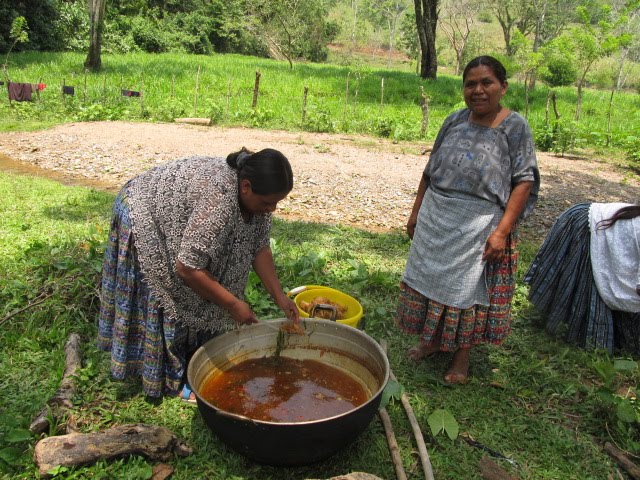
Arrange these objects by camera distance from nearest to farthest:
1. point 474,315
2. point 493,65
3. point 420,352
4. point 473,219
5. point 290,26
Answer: point 493,65
point 473,219
point 474,315
point 420,352
point 290,26

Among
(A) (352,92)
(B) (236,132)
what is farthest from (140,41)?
(B) (236,132)

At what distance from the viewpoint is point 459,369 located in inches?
115

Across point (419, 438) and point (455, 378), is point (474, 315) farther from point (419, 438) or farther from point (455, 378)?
point (419, 438)

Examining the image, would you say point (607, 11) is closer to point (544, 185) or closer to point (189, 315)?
point (544, 185)

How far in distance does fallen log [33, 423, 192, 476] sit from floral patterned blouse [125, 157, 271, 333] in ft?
1.63

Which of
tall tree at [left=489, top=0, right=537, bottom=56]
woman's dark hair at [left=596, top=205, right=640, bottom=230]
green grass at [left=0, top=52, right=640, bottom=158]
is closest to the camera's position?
woman's dark hair at [left=596, top=205, right=640, bottom=230]

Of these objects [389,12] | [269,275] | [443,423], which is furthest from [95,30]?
[389,12]

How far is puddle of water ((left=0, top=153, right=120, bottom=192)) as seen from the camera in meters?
6.89

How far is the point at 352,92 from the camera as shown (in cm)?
1504

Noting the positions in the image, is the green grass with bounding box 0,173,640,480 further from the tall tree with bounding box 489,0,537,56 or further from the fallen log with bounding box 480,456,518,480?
the tall tree with bounding box 489,0,537,56

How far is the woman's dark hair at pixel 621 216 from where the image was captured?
3.08 m

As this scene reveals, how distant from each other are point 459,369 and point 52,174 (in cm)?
648

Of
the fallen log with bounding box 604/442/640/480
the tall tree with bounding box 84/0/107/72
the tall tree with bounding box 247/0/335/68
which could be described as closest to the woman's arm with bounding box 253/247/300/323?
the fallen log with bounding box 604/442/640/480

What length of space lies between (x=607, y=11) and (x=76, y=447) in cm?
1232
